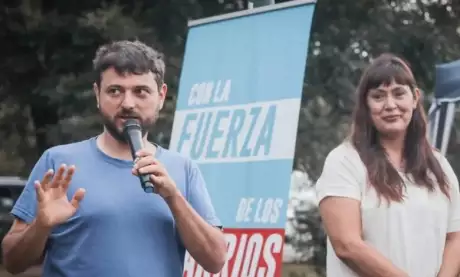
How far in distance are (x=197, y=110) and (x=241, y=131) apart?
446mm

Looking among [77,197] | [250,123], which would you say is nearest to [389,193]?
[77,197]

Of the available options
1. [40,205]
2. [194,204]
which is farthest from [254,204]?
[40,205]

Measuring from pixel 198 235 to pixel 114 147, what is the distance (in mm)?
345

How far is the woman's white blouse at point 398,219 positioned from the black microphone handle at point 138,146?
Result: 2.54ft

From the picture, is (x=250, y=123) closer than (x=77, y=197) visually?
No

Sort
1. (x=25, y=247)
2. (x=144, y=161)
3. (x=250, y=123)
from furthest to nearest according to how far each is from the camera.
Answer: (x=250, y=123) → (x=25, y=247) → (x=144, y=161)

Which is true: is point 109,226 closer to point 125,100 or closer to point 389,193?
point 125,100

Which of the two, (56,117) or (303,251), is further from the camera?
(303,251)

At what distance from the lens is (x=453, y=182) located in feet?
9.82

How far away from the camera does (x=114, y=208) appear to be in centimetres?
241

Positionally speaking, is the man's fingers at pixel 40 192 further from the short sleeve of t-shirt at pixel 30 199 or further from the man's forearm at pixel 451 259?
the man's forearm at pixel 451 259

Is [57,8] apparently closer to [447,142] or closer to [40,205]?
[447,142]

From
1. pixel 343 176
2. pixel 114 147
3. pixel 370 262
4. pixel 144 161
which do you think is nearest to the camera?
pixel 144 161

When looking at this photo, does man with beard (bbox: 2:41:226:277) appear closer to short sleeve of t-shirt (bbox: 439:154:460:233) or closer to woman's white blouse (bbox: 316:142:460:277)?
woman's white blouse (bbox: 316:142:460:277)
